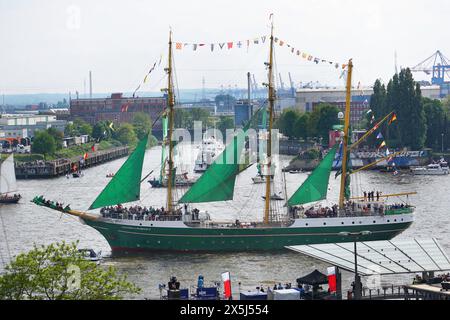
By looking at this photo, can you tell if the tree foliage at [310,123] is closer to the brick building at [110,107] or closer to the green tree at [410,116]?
the green tree at [410,116]

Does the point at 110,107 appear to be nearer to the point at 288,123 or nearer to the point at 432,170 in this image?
the point at 288,123

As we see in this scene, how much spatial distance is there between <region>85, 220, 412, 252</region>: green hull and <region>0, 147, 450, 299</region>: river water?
0.49 metres

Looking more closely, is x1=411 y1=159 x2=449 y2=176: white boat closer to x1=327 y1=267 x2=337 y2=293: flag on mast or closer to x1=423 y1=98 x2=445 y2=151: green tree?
x1=423 y1=98 x2=445 y2=151: green tree

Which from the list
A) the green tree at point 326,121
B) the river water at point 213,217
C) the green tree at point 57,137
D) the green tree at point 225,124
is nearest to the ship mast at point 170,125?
the river water at point 213,217

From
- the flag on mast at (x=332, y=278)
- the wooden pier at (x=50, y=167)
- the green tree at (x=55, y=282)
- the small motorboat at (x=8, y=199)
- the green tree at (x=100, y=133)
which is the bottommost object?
the wooden pier at (x=50, y=167)

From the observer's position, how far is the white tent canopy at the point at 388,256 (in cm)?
2478

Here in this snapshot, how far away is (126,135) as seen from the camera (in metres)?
96.0

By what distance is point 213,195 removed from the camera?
35812 millimetres

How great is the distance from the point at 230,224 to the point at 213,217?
5.72 meters

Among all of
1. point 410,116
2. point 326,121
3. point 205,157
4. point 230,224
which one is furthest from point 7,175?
point 326,121

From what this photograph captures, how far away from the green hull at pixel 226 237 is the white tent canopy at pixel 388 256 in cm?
772

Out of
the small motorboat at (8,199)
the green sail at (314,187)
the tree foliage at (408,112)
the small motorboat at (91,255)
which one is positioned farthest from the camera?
the tree foliage at (408,112)
